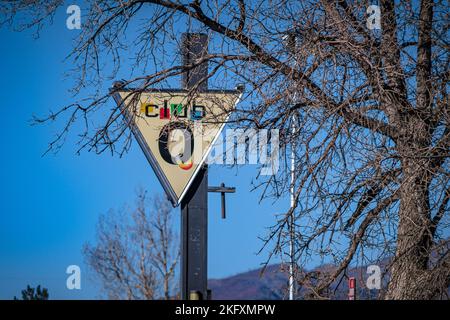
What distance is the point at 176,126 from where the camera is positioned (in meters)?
7.76

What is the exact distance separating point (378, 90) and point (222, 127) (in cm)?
133

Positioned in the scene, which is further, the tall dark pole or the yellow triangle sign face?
the yellow triangle sign face

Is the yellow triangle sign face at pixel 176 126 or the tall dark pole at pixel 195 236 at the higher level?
the yellow triangle sign face at pixel 176 126

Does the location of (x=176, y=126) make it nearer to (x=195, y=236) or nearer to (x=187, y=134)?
(x=187, y=134)

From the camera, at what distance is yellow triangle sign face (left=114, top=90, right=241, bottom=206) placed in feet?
23.6

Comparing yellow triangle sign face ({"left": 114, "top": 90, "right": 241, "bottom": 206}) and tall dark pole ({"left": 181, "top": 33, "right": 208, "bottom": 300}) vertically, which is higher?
yellow triangle sign face ({"left": 114, "top": 90, "right": 241, "bottom": 206})

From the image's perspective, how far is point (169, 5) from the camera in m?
8.34

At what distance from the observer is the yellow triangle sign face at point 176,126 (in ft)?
23.6

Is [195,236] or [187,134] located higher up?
[187,134]

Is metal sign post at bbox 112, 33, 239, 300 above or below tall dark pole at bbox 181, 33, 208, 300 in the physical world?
above

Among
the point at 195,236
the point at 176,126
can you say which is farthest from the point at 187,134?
the point at 195,236

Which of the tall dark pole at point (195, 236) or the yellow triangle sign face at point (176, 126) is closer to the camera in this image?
the tall dark pole at point (195, 236)
